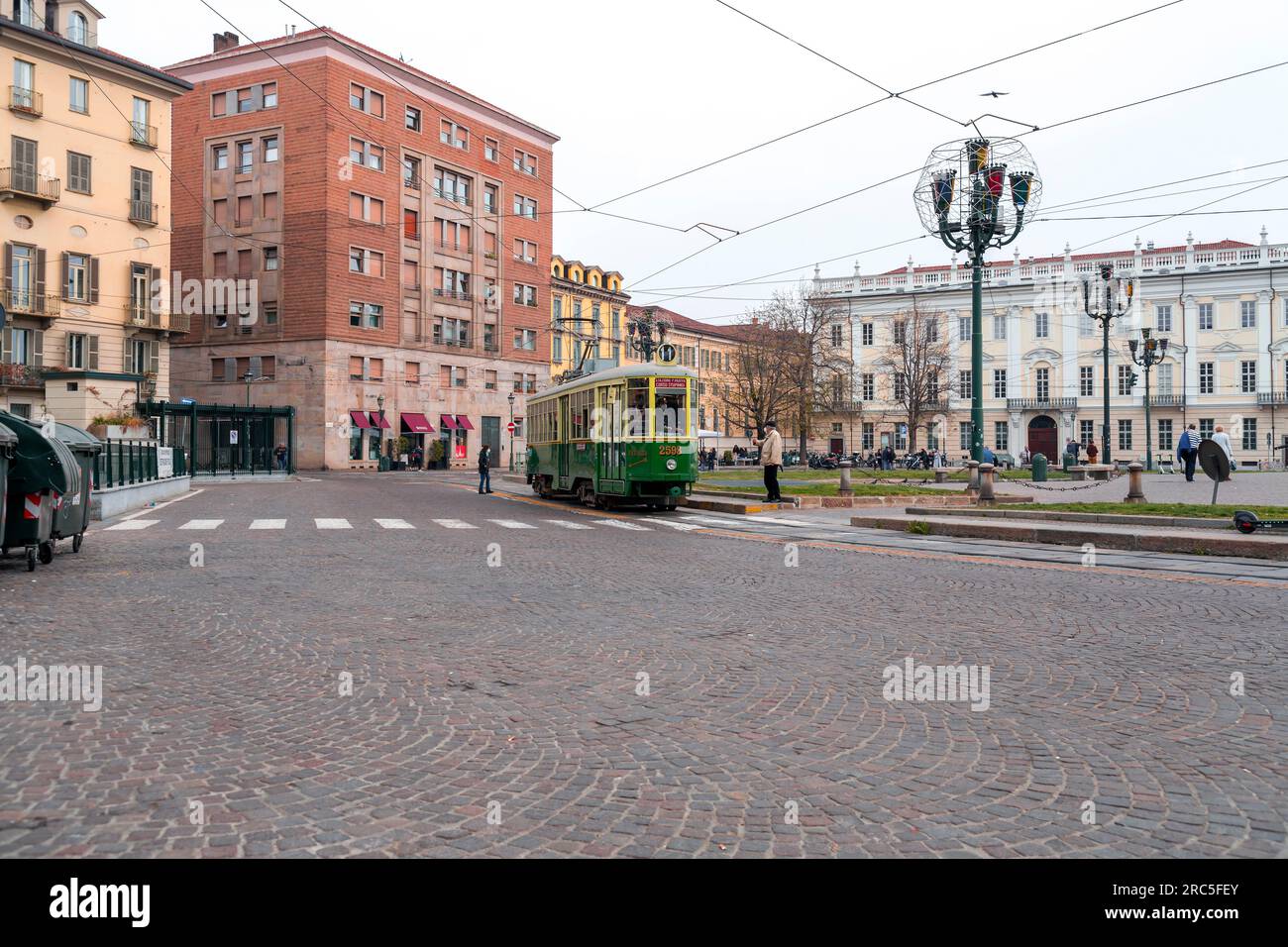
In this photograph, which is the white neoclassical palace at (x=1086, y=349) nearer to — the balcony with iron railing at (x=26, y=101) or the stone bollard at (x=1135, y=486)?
the stone bollard at (x=1135, y=486)

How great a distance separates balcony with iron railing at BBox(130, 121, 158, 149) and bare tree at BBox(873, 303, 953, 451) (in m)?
41.0

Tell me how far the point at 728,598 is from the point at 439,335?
193 feet

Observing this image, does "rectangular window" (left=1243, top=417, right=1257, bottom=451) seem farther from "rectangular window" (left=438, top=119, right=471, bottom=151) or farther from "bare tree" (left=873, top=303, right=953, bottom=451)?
"rectangular window" (left=438, top=119, right=471, bottom=151)

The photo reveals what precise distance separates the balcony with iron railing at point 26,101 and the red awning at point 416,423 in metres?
26.4

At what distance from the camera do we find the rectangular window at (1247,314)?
2698 inches

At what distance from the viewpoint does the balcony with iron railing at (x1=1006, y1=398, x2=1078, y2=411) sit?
72.6 metres

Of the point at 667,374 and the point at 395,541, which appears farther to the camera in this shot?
the point at 667,374

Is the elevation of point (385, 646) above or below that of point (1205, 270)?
below

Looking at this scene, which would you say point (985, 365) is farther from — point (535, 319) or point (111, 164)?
point (111, 164)

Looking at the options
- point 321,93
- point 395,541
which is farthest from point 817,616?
point 321,93

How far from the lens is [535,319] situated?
7319 cm

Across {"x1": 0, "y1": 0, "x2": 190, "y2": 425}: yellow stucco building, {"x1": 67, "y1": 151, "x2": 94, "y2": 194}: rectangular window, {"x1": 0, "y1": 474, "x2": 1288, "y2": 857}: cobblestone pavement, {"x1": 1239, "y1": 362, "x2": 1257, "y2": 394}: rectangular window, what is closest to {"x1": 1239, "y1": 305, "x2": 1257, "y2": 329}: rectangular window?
{"x1": 1239, "y1": 362, "x2": 1257, "y2": 394}: rectangular window

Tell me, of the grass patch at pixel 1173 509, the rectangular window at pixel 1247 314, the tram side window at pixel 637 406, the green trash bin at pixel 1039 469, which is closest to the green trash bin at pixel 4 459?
the tram side window at pixel 637 406

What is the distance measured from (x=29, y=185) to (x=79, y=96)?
16.9 feet
